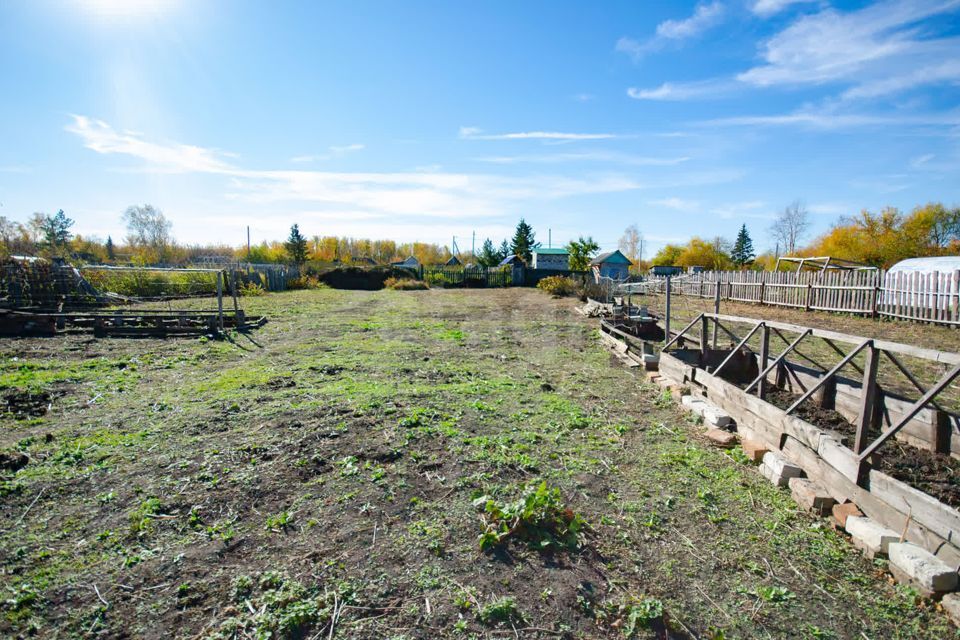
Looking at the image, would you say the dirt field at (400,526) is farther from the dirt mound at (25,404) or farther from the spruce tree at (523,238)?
the spruce tree at (523,238)

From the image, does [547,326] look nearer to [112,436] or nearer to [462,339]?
[462,339]

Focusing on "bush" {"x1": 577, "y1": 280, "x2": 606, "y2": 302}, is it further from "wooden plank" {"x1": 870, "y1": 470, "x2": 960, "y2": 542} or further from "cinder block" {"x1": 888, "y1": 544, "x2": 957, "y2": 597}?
"cinder block" {"x1": 888, "y1": 544, "x2": 957, "y2": 597}

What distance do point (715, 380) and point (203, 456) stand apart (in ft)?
18.4

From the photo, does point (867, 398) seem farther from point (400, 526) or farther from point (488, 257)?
point (488, 257)

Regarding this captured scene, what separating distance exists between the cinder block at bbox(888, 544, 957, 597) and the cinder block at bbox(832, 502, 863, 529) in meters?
0.39

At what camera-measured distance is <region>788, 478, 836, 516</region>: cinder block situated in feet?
11.1

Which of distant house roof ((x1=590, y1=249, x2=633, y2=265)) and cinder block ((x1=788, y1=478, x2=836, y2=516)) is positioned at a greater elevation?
distant house roof ((x1=590, y1=249, x2=633, y2=265))

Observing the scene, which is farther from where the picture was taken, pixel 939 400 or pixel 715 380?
pixel 939 400

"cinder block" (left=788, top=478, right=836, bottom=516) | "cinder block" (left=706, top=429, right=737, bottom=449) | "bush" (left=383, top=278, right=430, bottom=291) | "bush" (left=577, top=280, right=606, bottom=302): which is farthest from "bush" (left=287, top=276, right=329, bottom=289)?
"cinder block" (left=788, top=478, right=836, bottom=516)

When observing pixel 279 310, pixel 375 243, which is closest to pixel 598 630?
pixel 279 310

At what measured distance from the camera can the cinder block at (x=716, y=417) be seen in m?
4.91

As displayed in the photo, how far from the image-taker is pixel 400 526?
3094 millimetres

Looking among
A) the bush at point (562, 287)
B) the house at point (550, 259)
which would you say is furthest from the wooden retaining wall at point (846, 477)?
the house at point (550, 259)

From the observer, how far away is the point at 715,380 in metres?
5.47
